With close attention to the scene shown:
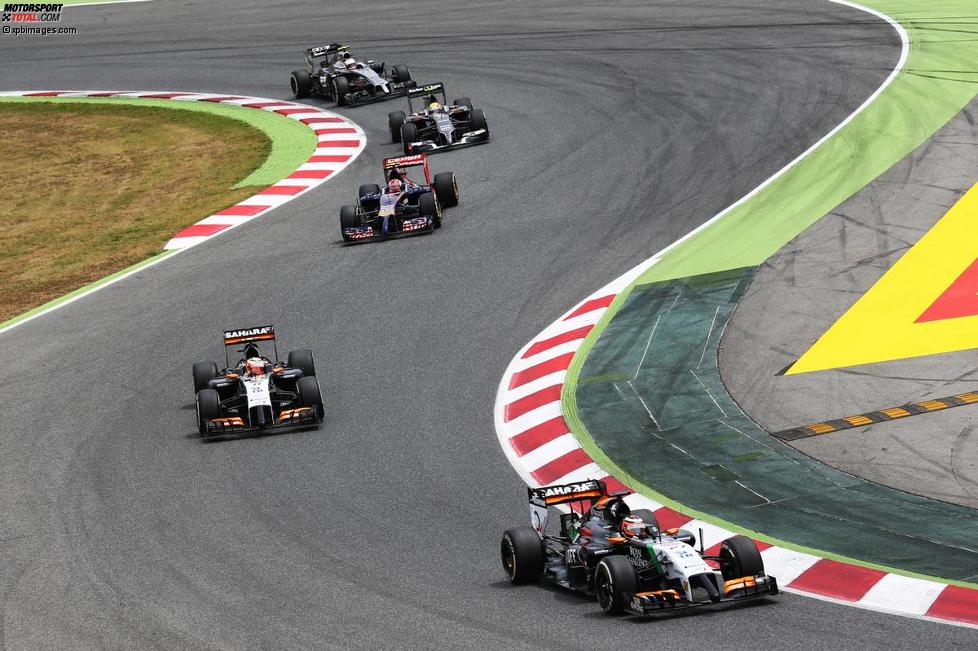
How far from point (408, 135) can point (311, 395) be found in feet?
38.4

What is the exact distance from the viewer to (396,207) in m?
22.7

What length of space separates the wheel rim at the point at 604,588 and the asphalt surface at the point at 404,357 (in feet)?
Result: 0.49

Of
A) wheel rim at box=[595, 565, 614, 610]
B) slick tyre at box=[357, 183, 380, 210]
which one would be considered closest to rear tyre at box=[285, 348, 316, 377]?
wheel rim at box=[595, 565, 614, 610]

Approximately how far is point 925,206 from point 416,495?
9997 millimetres

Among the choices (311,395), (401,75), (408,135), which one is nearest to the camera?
(311,395)

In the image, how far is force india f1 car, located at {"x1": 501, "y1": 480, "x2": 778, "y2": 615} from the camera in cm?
1032

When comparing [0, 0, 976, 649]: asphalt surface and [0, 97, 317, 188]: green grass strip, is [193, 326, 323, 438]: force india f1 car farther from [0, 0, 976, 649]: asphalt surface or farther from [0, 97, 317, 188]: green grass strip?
[0, 97, 317, 188]: green grass strip

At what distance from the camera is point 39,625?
1119 cm

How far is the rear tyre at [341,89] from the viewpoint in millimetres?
31109

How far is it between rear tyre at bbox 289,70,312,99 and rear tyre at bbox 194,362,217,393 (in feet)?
56.8

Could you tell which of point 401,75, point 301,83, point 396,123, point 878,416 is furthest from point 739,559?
point 301,83

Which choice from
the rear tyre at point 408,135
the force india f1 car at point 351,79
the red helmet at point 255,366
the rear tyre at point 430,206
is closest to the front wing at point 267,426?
the red helmet at point 255,366

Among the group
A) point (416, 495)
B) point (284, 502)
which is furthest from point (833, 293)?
point (284, 502)

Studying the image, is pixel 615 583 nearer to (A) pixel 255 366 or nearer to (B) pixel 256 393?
(B) pixel 256 393
